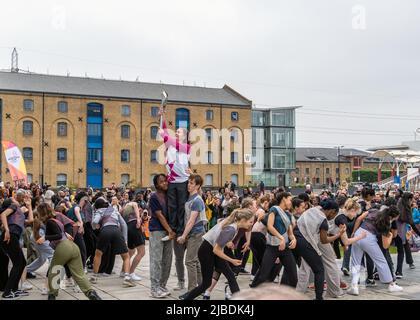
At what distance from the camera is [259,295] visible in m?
2.23

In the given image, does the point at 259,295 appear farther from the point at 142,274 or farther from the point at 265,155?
the point at 265,155

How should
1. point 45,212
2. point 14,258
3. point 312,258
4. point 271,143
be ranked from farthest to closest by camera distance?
point 271,143 → point 14,258 → point 312,258 → point 45,212

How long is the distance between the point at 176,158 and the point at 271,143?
220 feet

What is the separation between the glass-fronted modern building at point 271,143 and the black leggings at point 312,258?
66.4 meters

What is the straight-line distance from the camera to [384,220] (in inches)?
424

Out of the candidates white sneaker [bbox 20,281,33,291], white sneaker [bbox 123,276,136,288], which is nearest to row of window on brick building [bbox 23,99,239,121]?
white sneaker [bbox 20,281,33,291]

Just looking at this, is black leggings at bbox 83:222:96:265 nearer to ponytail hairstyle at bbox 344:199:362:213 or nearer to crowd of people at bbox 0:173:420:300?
crowd of people at bbox 0:173:420:300

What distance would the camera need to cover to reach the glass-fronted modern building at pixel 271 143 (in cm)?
7619

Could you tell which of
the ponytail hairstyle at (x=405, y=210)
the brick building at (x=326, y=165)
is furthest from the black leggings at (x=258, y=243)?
the brick building at (x=326, y=165)

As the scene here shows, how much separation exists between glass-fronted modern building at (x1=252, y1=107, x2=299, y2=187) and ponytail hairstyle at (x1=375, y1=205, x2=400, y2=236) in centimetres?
6473

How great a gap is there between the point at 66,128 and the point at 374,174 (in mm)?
75035

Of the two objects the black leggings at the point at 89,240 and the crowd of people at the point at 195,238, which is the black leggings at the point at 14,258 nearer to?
the crowd of people at the point at 195,238

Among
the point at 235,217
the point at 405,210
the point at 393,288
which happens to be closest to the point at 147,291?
the point at 235,217

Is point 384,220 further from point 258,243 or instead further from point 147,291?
point 147,291
